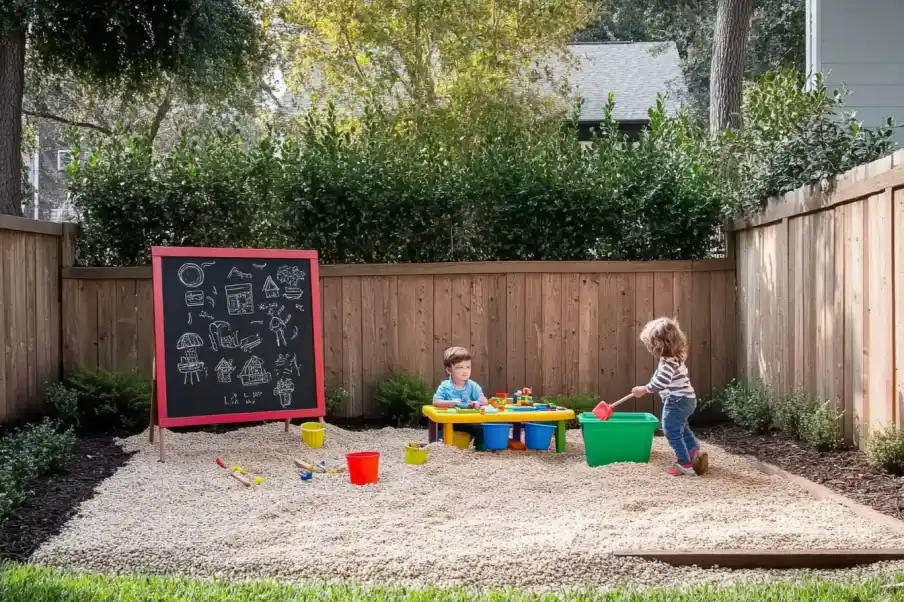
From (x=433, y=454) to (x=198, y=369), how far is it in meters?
2.01

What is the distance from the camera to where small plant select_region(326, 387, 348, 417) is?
8.26 m

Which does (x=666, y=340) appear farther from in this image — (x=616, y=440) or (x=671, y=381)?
(x=616, y=440)

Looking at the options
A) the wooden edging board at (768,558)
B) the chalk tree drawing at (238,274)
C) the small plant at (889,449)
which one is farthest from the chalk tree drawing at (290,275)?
the small plant at (889,449)

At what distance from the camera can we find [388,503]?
16.8 ft

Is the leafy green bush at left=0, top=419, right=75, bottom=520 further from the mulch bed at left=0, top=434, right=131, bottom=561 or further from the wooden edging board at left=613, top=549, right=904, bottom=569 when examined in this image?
the wooden edging board at left=613, top=549, right=904, bottom=569

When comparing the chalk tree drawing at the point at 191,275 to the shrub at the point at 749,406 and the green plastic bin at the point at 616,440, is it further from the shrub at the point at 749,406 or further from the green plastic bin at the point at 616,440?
the shrub at the point at 749,406

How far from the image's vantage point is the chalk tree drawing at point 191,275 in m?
7.10

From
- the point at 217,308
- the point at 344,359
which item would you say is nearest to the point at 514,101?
the point at 344,359

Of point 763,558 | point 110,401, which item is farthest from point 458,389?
point 763,558

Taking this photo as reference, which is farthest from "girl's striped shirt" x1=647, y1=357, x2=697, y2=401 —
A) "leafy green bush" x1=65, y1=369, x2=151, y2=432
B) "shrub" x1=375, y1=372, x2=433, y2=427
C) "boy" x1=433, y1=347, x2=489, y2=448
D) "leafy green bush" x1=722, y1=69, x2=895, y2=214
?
"leafy green bush" x1=65, y1=369, x2=151, y2=432

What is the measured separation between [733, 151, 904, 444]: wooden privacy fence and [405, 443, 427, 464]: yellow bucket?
2933mm

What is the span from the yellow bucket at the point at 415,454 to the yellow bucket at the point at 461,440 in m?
0.57

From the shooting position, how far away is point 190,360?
23.1ft

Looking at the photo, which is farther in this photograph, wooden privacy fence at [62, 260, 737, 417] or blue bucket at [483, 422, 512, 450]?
wooden privacy fence at [62, 260, 737, 417]
